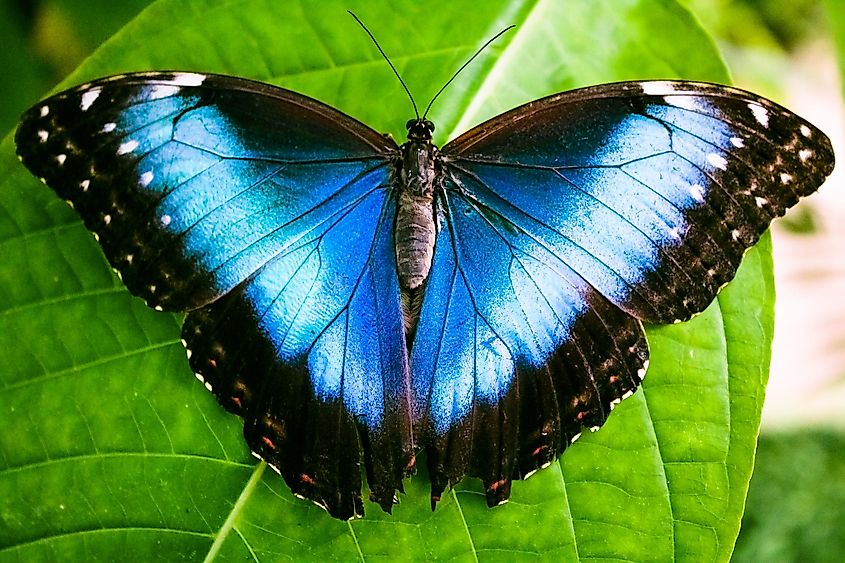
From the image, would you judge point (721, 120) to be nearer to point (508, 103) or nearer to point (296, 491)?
point (508, 103)

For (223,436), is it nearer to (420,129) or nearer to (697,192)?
(420,129)

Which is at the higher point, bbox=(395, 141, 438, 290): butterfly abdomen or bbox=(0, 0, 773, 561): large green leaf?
bbox=(395, 141, 438, 290): butterfly abdomen

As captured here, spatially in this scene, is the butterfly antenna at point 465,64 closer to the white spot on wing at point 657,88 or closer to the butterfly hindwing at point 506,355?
the butterfly hindwing at point 506,355

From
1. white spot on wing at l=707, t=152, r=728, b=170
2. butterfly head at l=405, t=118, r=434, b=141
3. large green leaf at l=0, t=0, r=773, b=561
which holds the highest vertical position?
white spot on wing at l=707, t=152, r=728, b=170

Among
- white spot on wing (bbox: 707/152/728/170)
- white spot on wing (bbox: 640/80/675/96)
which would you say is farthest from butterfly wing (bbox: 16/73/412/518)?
white spot on wing (bbox: 707/152/728/170)

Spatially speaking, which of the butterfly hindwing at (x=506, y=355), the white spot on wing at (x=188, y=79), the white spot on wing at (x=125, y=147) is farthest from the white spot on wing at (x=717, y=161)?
the white spot on wing at (x=125, y=147)

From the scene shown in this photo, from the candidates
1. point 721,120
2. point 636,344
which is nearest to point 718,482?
point 636,344

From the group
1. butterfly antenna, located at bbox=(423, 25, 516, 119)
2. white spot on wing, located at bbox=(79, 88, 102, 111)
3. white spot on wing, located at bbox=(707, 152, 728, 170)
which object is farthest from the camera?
butterfly antenna, located at bbox=(423, 25, 516, 119)

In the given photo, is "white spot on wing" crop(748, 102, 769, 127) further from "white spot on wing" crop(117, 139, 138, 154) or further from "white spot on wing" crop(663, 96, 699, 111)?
"white spot on wing" crop(117, 139, 138, 154)

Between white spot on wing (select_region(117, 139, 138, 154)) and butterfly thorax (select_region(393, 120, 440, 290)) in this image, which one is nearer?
white spot on wing (select_region(117, 139, 138, 154))
